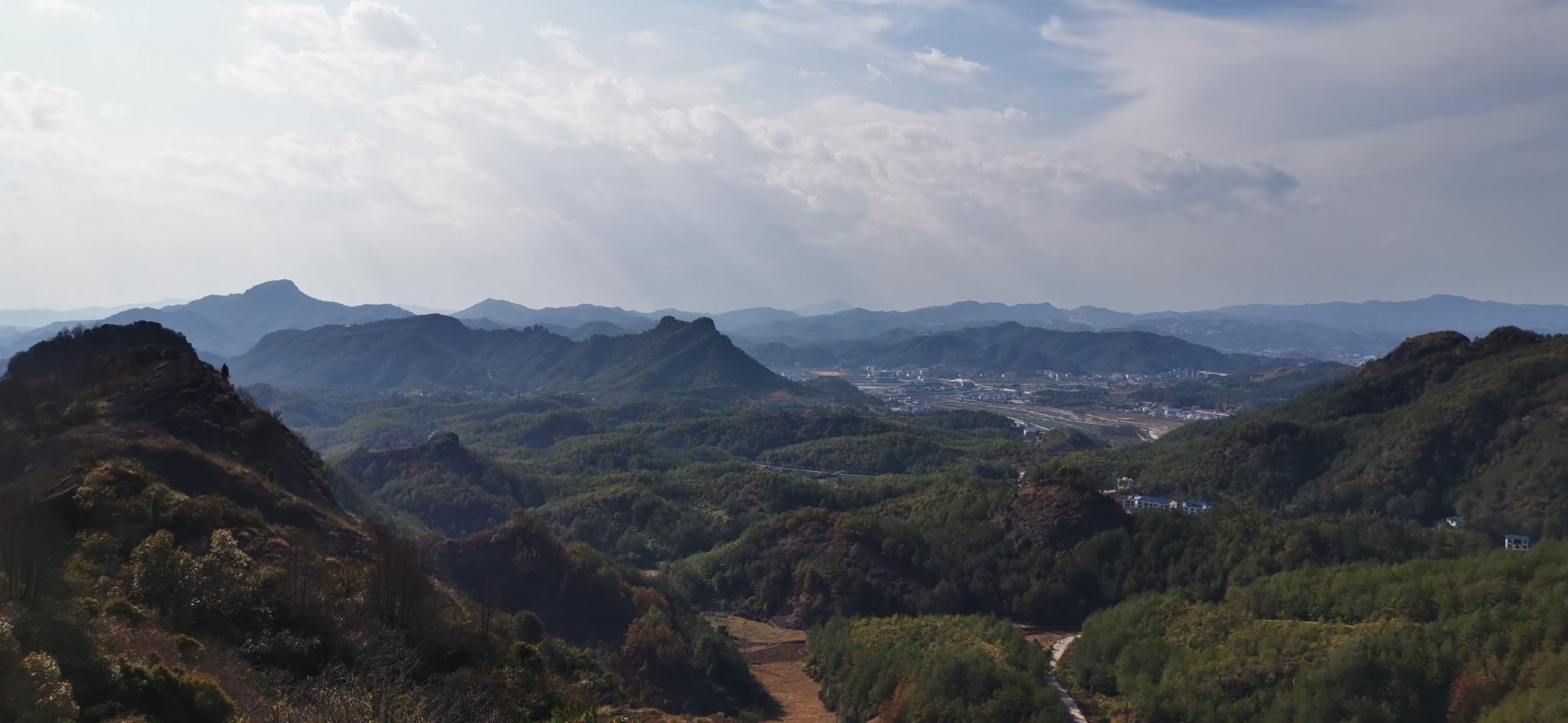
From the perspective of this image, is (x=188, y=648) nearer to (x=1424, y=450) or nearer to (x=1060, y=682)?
(x=1060, y=682)

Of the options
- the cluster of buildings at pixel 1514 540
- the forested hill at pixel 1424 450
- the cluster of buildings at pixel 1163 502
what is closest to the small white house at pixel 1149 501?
the cluster of buildings at pixel 1163 502

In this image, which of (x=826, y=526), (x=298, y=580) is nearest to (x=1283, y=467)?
(x=826, y=526)

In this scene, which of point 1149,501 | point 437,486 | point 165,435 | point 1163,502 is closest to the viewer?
point 165,435

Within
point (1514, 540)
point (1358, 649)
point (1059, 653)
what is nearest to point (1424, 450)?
point (1514, 540)

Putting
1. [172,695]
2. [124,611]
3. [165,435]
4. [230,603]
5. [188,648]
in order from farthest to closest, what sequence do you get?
[165,435] → [230,603] → [124,611] → [188,648] → [172,695]

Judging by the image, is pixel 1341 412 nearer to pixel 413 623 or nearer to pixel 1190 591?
pixel 1190 591

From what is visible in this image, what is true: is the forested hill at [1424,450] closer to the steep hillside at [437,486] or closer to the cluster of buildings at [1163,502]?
the cluster of buildings at [1163,502]
